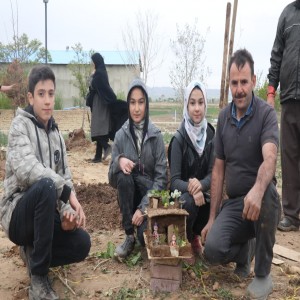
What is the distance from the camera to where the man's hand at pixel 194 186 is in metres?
3.23

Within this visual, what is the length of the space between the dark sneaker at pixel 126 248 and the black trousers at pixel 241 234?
68 cm

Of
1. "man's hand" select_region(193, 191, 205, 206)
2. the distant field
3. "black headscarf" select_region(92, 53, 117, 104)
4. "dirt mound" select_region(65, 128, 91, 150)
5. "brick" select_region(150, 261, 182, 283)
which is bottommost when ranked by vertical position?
the distant field

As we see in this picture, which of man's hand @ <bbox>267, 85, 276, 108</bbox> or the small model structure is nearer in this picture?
the small model structure

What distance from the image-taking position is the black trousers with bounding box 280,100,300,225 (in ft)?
14.6

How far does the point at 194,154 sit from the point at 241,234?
73 centimetres

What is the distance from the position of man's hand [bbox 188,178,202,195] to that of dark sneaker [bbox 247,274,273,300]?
2.40ft

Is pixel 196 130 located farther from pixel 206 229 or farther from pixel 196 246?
pixel 196 246

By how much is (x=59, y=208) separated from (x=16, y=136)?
1.85 feet

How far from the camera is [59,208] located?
9.80 feet

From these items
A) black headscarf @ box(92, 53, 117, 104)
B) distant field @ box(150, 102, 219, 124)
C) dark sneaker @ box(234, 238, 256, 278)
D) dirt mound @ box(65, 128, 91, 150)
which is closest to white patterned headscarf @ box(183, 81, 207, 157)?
dark sneaker @ box(234, 238, 256, 278)

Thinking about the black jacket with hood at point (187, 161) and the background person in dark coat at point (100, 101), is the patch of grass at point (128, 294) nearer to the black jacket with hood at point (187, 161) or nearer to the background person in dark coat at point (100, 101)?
the black jacket with hood at point (187, 161)

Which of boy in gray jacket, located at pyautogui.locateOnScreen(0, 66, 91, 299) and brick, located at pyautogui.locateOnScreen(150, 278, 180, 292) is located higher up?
boy in gray jacket, located at pyautogui.locateOnScreen(0, 66, 91, 299)

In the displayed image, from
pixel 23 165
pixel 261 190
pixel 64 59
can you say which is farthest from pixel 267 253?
pixel 64 59

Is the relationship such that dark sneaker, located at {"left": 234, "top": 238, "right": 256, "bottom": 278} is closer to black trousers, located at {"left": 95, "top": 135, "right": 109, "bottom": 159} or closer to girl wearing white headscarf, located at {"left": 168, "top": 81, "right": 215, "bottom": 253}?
girl wearing white headscarf, located at {"left": 168, "top": 81, "right": 215, "bottom": 253}
